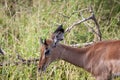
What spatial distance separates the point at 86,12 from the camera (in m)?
7.85

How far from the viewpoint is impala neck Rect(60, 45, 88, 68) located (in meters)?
5.47

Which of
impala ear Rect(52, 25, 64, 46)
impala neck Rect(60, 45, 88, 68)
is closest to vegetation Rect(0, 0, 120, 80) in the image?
impala neck Rect(60, 45, 88, 68)

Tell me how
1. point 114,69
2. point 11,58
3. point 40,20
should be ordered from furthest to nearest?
point 40,20
point 11,58
point 114,69

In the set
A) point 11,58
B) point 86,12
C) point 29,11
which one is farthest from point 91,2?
point 11,58

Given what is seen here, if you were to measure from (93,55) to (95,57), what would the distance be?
0.13ft

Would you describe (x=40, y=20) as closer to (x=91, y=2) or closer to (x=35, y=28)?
(x=35, y=28)

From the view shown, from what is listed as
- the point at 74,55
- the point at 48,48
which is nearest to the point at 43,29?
the point at 74,55

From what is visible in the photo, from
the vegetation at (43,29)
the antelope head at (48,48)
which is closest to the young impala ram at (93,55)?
the antelope head at (48,48)

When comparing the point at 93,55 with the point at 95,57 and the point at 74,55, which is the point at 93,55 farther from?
the point at 74,55

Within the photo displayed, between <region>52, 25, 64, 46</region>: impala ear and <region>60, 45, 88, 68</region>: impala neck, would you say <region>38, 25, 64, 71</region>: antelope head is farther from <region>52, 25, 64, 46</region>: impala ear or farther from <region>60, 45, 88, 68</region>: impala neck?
<region>60, 45, 88, 68</region>: impala neck

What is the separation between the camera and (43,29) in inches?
279

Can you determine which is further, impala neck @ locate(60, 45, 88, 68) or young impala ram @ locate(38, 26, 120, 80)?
impala neck @ locate(60, 45, 88, 68)

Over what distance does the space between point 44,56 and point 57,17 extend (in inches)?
95.7

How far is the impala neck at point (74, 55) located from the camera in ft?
18.0
